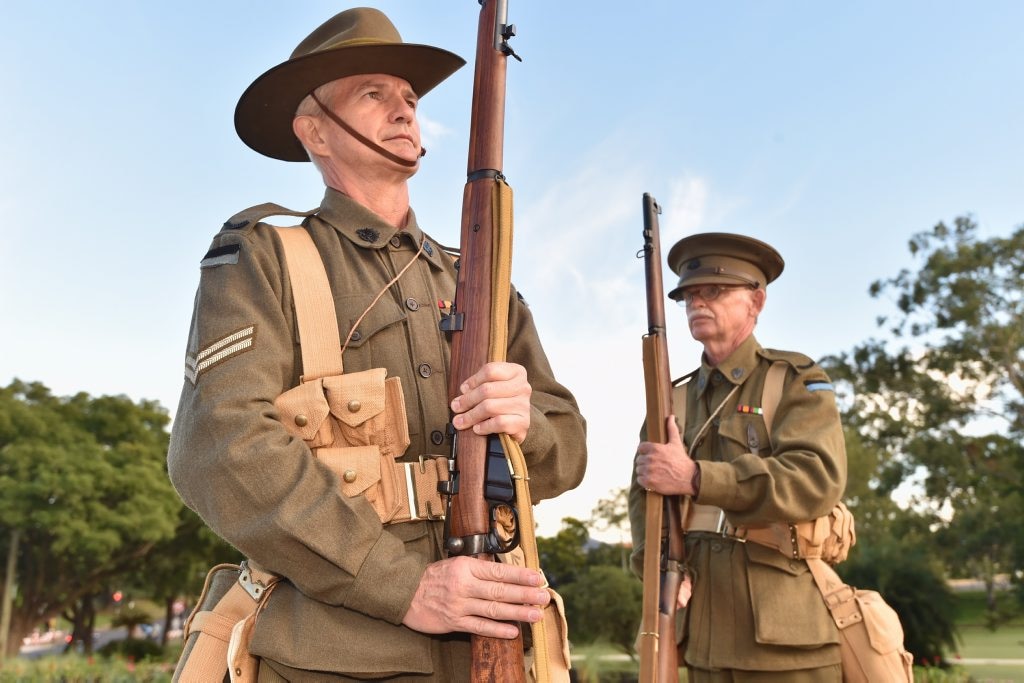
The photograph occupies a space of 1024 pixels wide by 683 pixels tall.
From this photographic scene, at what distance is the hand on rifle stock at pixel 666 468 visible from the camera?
476 cm

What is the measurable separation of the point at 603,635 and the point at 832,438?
1079 centimetres

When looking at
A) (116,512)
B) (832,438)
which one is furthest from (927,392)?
(832,438)

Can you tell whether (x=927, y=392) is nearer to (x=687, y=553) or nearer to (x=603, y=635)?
(x=603, y=635)

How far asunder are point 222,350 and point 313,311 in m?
0.29

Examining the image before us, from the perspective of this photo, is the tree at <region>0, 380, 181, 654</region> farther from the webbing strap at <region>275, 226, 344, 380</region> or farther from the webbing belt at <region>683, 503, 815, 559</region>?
the webbing strap at <region>275, 226, 344, 380</region>

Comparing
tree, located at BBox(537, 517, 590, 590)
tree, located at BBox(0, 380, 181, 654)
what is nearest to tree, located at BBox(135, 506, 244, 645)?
tree, located at BBox(0, 380, 181, 654)

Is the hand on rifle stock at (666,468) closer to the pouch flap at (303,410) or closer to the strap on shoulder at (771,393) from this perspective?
the strap on shoulder at (771,393)

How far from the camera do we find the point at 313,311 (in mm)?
2613

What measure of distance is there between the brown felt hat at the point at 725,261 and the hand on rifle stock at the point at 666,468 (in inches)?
40.1

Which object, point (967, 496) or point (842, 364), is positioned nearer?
point (967, 496)

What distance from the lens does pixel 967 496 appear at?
111 ft

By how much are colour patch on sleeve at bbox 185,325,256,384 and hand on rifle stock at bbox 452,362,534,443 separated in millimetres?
579

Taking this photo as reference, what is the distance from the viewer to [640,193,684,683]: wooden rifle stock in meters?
4.56

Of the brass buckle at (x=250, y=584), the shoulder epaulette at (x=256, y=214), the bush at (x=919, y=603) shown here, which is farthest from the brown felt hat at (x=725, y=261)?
the bush at (x=919, y=603)
